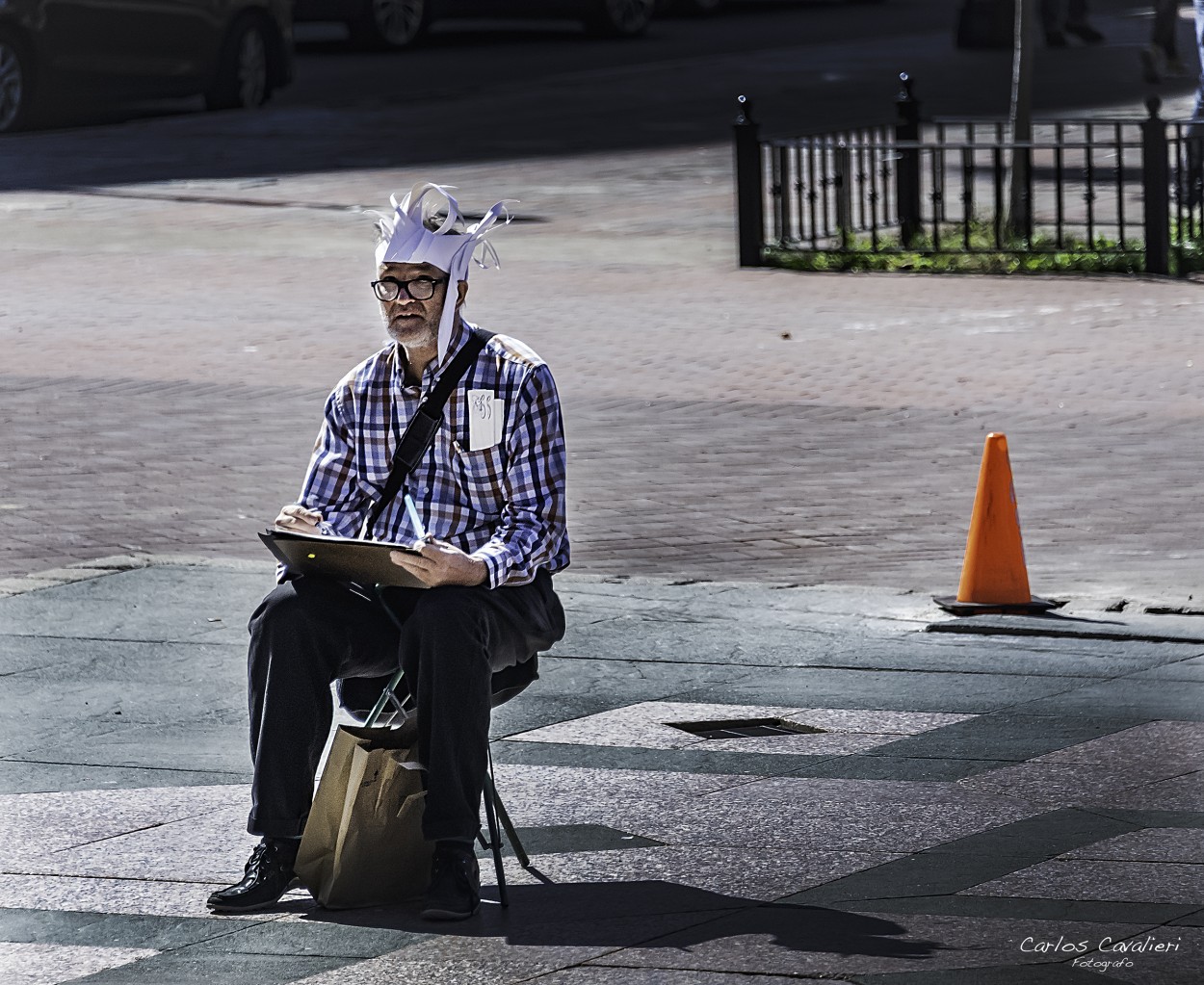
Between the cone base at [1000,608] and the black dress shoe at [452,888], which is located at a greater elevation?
the black dress shoe at [452,888]

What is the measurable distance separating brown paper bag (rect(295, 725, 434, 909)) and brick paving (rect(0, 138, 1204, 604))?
3.49 metres

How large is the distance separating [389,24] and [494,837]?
2461 centimetres

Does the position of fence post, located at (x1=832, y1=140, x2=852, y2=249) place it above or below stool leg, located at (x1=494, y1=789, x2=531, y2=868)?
above

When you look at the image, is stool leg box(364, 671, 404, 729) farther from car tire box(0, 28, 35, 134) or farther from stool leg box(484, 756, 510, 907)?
car tire box(0, 28, 35, 134)

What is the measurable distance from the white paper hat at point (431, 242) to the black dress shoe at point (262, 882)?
1071 millimetres

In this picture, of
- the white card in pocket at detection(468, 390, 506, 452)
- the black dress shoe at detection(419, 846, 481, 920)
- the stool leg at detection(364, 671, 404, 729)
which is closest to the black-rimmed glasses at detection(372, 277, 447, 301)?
the white card in pocket at detection(468, 390, 506, 452)

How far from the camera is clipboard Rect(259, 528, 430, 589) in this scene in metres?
4.73

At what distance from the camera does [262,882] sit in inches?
189

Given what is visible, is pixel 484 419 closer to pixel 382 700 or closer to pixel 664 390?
pixel 382 700

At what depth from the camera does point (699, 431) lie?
10.7 m

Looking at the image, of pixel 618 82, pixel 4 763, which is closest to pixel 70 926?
pixel 4 763

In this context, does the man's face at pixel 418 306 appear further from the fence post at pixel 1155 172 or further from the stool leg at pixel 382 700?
the fence post at pixel 1155 172

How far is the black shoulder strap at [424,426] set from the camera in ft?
16.5
